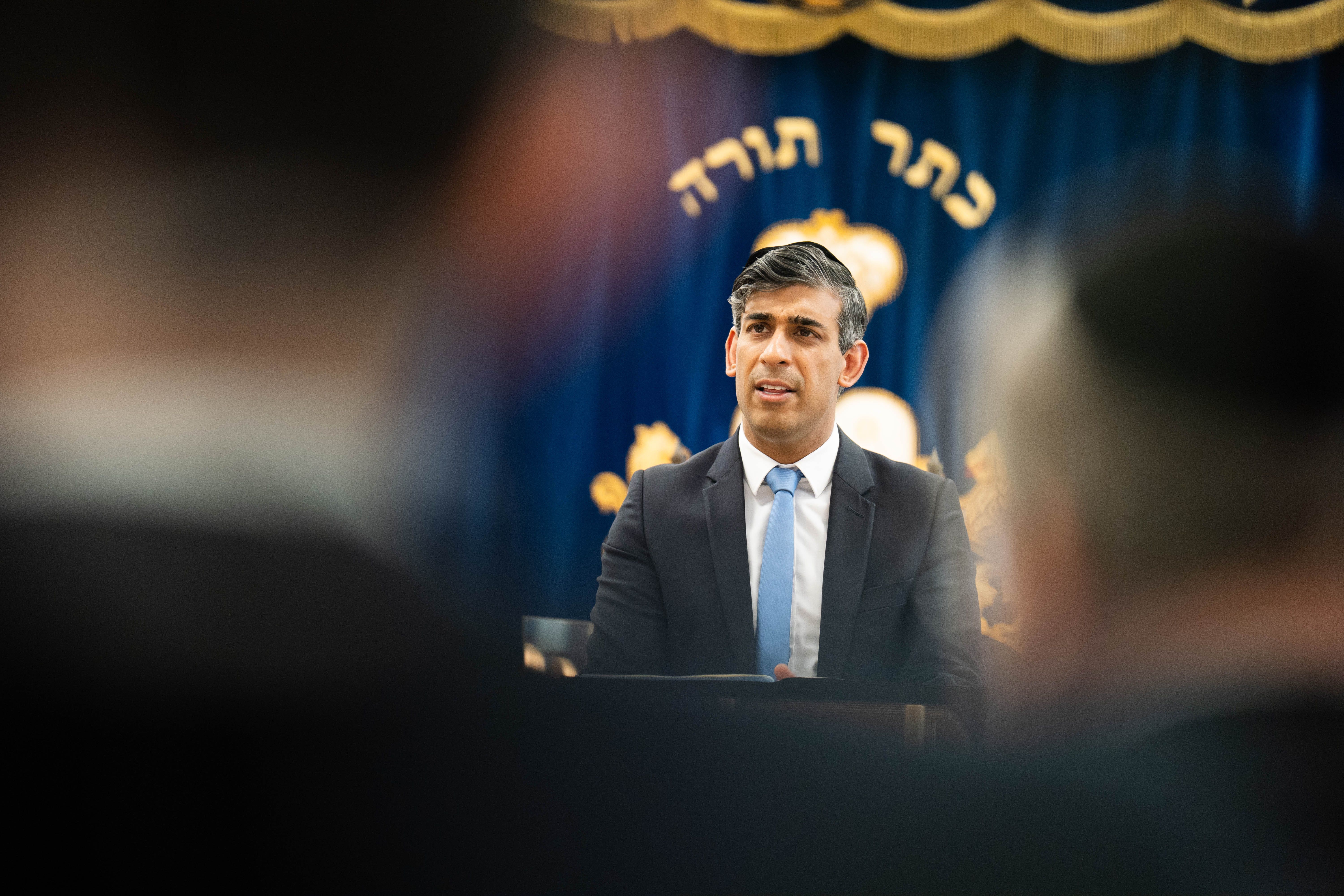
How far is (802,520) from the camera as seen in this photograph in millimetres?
1247

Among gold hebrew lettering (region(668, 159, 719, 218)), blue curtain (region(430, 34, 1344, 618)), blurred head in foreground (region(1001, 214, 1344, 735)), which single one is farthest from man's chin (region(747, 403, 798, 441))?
gold hebrew lettering (region(668, 159, 719, 218))

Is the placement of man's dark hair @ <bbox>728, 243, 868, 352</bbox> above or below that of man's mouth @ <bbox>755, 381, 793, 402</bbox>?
above

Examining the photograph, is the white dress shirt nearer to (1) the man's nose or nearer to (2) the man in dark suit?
(2) the man in dark suit

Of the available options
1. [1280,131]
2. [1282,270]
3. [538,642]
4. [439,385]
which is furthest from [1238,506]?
[439,385]

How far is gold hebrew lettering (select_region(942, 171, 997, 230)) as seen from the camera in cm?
257

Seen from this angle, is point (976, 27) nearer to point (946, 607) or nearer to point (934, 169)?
point (934, 169)

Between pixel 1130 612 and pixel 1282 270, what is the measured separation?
0.96 m

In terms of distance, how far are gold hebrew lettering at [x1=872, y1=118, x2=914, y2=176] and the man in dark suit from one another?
4.91ft

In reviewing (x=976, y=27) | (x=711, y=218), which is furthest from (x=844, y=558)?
(x=976, y=27)

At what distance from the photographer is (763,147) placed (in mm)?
2619

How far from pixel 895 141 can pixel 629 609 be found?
1.89 meters

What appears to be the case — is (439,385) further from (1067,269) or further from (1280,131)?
(1280,131)

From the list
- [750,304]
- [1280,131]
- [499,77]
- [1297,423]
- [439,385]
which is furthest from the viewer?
[1280,131]

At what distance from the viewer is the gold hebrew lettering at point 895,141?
2596mm
